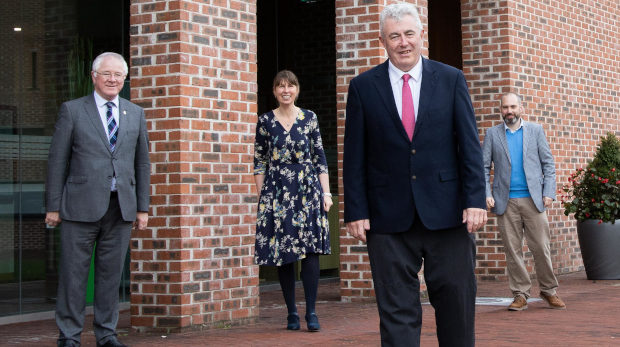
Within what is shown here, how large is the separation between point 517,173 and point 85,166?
446cm

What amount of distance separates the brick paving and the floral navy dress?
66 cm

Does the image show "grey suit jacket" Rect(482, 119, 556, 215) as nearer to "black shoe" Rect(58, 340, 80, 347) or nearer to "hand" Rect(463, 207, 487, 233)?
"black shoe" Rect(58, 340, 80, 347)

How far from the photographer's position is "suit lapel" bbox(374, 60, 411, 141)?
4.34 metres

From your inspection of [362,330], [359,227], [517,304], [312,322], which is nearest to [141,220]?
[312,322]

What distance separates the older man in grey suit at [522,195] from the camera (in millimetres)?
8688

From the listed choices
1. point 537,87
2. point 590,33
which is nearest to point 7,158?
point 537,87

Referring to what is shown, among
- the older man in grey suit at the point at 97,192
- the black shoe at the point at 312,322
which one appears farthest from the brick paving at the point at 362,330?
the older man in grey suit at the point at 97,192

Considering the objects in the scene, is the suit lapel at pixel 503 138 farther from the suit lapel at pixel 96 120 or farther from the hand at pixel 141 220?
the suit lapel at pixel 96 120

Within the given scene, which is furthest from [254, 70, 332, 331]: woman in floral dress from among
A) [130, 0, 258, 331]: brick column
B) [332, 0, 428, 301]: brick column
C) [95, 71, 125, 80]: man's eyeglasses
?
[332, 0, 428, 301]: brick column

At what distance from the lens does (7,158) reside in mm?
8414

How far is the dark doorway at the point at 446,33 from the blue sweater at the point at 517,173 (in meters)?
3.85

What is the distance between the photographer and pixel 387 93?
4398 mm

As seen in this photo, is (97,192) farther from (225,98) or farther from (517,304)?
(517,304)

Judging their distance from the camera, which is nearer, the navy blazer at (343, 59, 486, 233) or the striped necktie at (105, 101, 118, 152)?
the navy blazer at (343, 59, 486, 233)
